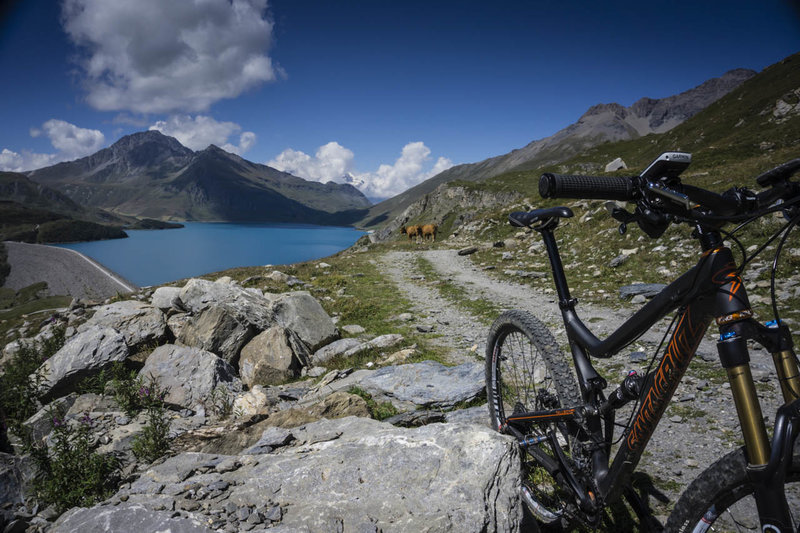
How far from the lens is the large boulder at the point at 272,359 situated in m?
8.22

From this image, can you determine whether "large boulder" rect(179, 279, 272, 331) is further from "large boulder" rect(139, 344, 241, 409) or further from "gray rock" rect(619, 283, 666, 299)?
"gray rock" rect(619, 283, 666, 299)

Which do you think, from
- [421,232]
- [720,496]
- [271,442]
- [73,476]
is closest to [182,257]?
[421,232]

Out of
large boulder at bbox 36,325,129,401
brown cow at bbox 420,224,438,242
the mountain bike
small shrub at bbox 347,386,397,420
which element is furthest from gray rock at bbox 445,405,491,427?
brown cow at bbox 420,224,438,242

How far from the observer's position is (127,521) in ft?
8.46

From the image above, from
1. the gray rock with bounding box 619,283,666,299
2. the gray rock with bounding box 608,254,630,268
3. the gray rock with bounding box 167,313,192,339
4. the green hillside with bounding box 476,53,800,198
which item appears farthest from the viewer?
the green hillside with bounding box 476,53,800,198

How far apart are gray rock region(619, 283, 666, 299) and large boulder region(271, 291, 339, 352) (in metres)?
9.08

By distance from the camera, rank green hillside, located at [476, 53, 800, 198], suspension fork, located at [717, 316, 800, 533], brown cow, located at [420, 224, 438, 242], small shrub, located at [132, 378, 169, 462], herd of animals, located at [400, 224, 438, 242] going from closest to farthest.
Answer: suspension fork, located at [717, 316, 800, 533], small shrub, located at [132, 378, 169, 462], green hillside, located at [476, 53, 800, 198], brown cow, located at [420, 224, 438, 242], herd of animals, located at [400, 224, 438, 242]

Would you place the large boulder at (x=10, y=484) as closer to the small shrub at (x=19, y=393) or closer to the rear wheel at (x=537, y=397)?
the small shrub at (x=19, y=393)

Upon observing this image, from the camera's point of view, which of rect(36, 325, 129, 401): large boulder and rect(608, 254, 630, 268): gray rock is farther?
rect(608, 254, 630, 268): gray rock

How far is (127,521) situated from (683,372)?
Answer: 13.4 ft

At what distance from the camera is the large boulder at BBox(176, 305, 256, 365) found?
334 inches

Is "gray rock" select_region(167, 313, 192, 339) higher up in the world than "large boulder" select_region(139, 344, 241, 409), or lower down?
higher up

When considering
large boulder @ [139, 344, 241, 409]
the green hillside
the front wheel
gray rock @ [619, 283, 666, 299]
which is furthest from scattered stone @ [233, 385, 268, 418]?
the green hillside

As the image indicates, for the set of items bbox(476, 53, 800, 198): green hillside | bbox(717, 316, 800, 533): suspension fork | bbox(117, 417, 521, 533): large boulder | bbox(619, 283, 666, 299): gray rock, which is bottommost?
bbox(117, 417, 521, 533): large boulder
